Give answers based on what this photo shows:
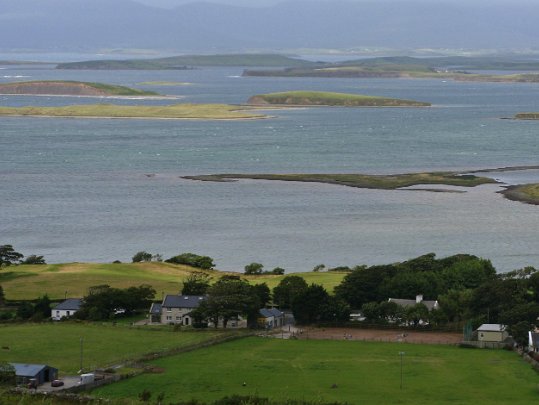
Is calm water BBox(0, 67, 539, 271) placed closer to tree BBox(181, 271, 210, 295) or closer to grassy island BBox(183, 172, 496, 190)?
grassy island BBox(183, 172, 496, 190)

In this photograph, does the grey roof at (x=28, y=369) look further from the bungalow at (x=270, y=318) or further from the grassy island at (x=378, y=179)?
the grassy island at (x=378, y=179)

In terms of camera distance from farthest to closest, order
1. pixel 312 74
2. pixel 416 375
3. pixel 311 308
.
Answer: pixel 312 74, pixel 311 308, pixel 416 375

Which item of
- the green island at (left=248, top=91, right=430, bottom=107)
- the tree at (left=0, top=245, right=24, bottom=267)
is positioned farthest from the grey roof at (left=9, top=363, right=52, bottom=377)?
the green island at (left=248, top=91, right=430, bottom=107)

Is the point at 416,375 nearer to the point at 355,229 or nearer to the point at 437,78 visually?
the point at 355,229

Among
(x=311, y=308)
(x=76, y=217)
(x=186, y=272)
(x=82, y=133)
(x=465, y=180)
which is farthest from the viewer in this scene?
(x=82, y=133)

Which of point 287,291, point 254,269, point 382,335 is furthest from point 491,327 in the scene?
point 254,269

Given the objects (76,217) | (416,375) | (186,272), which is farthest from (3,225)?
(416,375)
